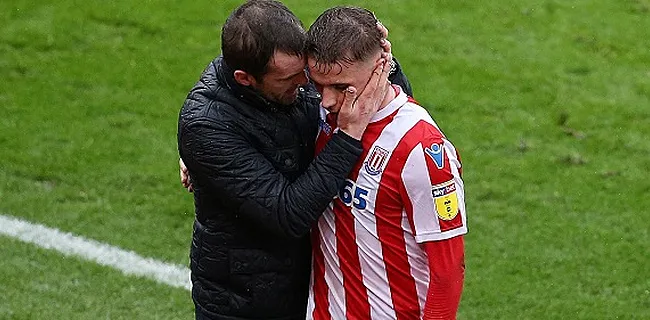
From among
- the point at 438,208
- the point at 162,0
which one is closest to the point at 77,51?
the point at 162,0

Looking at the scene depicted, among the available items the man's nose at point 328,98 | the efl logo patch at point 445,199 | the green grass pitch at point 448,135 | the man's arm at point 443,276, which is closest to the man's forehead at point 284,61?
the man's nose at point 328,98

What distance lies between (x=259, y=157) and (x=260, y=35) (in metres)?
0.36

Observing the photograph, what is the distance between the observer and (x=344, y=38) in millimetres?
2590

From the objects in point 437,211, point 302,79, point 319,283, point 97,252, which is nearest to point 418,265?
point 437,211

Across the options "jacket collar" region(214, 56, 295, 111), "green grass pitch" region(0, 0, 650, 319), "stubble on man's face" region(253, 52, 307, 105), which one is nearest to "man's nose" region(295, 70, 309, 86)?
"stubble on man's face" region(253, 52, 307, 105)

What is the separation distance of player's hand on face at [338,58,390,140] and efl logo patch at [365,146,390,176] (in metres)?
0.07

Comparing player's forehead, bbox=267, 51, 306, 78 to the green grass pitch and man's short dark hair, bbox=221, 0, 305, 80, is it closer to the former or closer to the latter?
man's short dark hair, bbox=221, 0, 305, 80

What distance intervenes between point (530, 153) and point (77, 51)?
3.36 metres

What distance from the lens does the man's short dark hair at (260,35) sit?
2607 mm

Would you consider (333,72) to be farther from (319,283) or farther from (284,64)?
(319,283)

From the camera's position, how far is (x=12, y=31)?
762 centimetres

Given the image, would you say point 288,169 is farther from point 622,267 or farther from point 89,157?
point 89,157

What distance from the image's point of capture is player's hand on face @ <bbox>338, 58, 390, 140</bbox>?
2650 mm

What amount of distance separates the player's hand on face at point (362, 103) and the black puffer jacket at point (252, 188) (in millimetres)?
34
